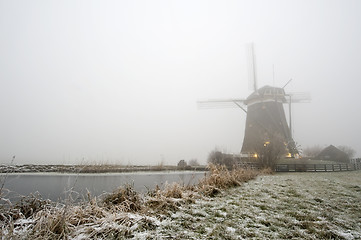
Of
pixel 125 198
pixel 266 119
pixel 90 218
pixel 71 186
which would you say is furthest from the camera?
pixel 266 119

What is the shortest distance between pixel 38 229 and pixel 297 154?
28.9 m

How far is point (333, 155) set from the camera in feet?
107

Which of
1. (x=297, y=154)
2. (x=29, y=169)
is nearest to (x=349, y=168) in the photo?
(x=297, y=154)

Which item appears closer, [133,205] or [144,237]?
[144,237]

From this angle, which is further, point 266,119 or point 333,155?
point 333,155

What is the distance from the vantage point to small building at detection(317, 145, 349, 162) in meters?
31.9

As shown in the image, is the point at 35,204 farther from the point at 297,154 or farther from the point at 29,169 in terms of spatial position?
the point at 297,154

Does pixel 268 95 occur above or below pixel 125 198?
above

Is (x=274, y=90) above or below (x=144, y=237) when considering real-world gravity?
above

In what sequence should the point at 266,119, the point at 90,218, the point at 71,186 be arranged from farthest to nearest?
the point at 266,119 < the point at 71,186 < the point at 90,218

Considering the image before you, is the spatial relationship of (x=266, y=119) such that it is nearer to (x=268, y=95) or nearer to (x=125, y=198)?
(x=268, y=95)

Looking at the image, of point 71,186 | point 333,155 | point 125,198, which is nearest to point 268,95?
point 333,155

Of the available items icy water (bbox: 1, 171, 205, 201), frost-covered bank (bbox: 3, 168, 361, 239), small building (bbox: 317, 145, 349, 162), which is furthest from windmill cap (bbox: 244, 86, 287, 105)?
frost-covered bank (bbox: 3, 168, 361, 239)

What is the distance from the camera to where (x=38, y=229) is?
239cm
